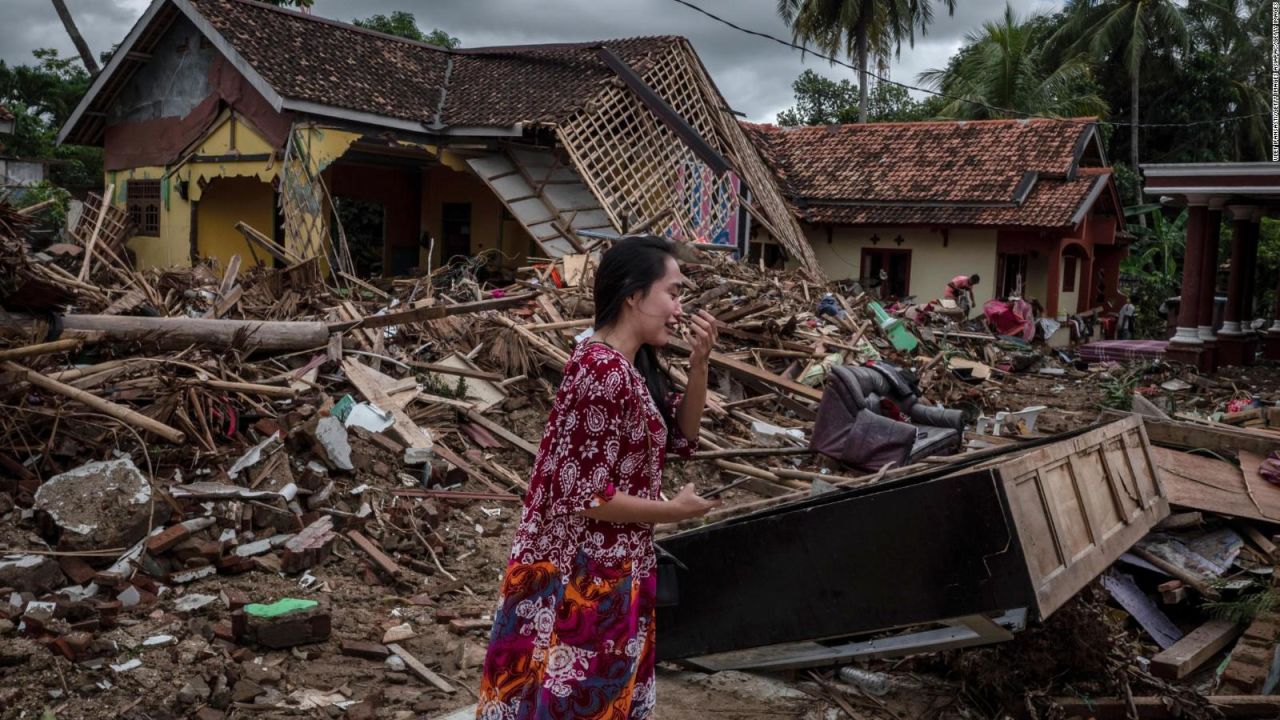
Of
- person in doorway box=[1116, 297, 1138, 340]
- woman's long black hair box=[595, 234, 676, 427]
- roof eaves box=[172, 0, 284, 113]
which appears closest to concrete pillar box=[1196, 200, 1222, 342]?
person in doorway box=[1116, 297, 1138, 340]

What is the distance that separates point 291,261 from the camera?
36.4 feet

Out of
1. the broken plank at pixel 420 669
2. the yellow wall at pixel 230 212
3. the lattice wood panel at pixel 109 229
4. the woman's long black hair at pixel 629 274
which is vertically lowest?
the broken plank at pixel 420 669

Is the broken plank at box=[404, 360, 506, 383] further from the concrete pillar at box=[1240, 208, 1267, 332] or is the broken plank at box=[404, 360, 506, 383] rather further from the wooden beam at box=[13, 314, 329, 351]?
the concrete pillar at box=[1240, 208, 1267, 332]

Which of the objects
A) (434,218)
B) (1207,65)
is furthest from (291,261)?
(1207,65)

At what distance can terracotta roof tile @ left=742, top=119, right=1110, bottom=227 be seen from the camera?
2162 cm

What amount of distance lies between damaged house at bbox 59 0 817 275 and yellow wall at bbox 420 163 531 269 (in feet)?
0.14

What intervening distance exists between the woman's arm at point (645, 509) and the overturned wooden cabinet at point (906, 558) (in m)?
1.24

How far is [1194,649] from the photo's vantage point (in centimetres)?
482

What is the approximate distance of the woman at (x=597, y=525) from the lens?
256cm

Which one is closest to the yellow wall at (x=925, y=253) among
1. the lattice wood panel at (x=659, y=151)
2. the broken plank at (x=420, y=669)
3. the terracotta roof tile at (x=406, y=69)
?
the lattice wood panel at (x=659, y=151)

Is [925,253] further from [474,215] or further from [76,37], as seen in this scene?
[76,37]

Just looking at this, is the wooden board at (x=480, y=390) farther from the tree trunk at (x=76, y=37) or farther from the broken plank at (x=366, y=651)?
the tree trunk at (x=76, y=37)

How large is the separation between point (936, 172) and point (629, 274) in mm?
21778

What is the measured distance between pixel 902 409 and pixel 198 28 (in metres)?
12.9
